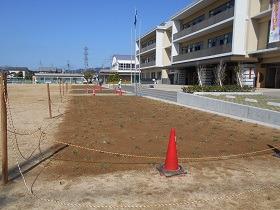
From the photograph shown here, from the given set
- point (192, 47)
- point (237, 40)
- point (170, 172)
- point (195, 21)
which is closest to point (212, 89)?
point (237, 40)

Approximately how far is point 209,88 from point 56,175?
708 inches

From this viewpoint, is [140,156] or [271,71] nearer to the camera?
[140,156]

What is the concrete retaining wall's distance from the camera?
12.2 meters

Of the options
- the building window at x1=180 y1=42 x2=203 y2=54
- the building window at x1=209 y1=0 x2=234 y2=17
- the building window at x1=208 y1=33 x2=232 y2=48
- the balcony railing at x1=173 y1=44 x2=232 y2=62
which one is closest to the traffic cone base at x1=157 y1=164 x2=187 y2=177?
the balcony railing at x1=173 y1=44 x2=232 y2=62

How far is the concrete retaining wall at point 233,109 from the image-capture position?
12231 millimetres

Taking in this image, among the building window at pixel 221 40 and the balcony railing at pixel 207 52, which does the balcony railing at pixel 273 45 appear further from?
the building window at pixel 221 40

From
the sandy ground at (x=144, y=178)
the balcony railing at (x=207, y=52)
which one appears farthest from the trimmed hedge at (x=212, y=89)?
the sandy ground at (x=144, y=178)

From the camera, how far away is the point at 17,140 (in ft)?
29.5

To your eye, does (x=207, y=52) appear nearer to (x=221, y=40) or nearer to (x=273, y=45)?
(x=221, y=40)

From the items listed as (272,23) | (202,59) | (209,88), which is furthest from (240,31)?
(209,88)

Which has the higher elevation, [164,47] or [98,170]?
[164,47]

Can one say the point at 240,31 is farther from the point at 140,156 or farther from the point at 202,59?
the point at 140,156

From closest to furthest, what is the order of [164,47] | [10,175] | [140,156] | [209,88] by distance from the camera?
[10,175], [140,156], [209,88], [164,47]

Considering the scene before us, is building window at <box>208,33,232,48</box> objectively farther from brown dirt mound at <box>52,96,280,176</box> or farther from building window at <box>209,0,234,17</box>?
brown dirt mound at <box>52,96,280,176</box>
